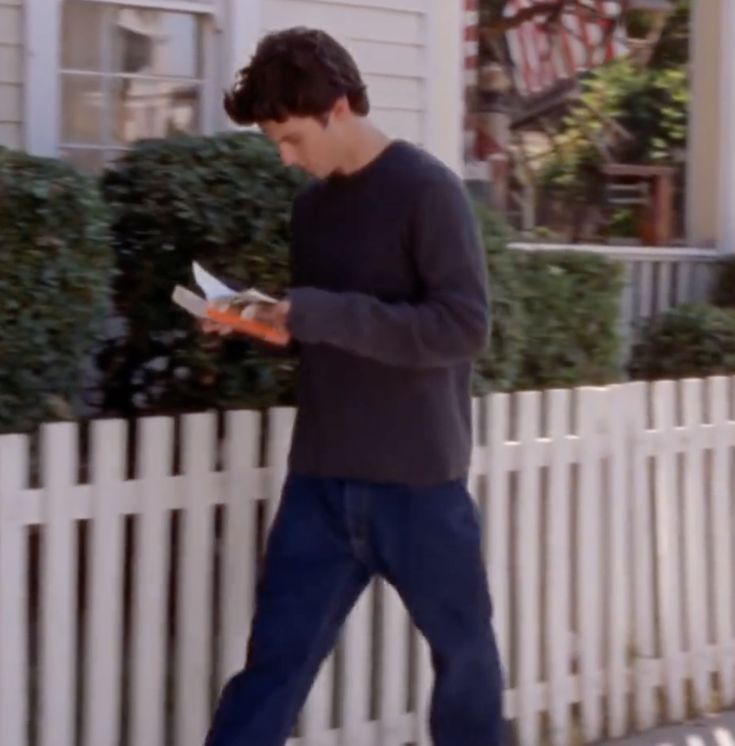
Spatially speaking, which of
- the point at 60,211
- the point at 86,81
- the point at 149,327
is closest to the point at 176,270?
the point at 149,327

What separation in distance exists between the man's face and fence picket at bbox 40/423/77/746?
88 centimetres

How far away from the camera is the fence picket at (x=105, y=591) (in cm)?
432

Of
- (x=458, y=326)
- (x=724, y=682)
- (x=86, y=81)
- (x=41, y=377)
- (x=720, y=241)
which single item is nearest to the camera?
(x=458, y=326)

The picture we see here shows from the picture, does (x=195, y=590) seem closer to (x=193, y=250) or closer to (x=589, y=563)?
(x=193, y=250)

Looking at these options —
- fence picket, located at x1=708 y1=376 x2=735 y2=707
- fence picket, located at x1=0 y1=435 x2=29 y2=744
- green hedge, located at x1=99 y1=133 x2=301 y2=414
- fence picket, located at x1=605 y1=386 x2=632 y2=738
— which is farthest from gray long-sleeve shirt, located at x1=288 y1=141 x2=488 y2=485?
fence picket, located at x1=708 y1=376 x2=735 y2=707

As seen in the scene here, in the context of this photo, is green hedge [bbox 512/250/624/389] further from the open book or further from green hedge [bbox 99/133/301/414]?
the open book

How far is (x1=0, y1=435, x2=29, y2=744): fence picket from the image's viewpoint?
418 centimetres

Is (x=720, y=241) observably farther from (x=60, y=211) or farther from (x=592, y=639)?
(x=60, y=211)

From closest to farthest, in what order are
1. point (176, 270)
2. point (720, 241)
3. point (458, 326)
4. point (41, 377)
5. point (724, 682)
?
point (458, 326) → point (41, 377) → point (176, 270) → point (724, 682) → point (720, 241)

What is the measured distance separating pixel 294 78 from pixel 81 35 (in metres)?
3.02

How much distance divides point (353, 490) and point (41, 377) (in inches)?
50.4

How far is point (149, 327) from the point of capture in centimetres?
557

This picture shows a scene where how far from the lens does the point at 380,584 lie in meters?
5.00

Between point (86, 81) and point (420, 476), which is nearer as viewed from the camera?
point (420, 476)
